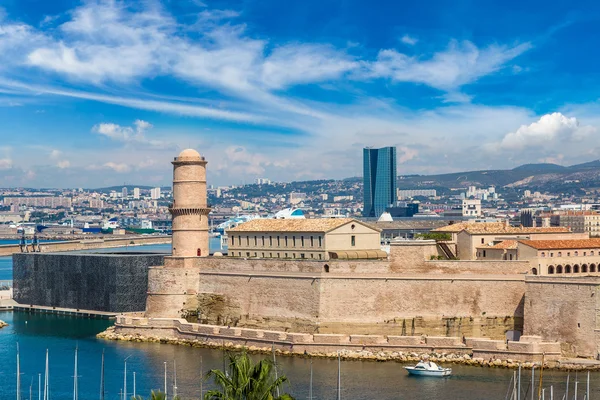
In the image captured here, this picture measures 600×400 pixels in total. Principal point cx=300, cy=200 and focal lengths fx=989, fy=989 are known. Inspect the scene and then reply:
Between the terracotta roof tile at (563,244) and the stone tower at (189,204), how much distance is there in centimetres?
1449

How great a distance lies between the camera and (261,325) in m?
42.0

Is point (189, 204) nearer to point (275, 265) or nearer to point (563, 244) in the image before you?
point (275, 265)

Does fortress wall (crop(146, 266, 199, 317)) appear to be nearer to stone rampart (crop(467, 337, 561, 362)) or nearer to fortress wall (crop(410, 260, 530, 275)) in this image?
fortress wall (crop(410, 260, 530, 275))

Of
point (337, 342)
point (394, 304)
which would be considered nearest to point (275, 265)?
point (394, 304)

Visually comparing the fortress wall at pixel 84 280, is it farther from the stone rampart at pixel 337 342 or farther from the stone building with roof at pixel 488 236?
the stone building with roof at pixel 488 236

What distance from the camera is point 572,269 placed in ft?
134

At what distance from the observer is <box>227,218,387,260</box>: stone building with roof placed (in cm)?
4259

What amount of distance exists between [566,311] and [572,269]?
516 cm

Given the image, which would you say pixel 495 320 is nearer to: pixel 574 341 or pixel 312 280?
pixel 574 341

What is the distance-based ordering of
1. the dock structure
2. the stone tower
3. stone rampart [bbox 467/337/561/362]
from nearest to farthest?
1. stone rampart [bbox 467/337/561/362]
2. the stone tower
3. the dock structure

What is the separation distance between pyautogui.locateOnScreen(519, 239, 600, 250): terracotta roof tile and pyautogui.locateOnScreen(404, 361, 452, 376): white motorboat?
822cm

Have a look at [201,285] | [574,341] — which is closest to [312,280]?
[201,285]

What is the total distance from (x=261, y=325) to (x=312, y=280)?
3413 millimetres

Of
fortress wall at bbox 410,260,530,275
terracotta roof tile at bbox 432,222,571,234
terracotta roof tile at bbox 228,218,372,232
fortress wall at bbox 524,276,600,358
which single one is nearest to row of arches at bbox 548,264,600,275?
fortress wall at bbox 410,260,530,275
